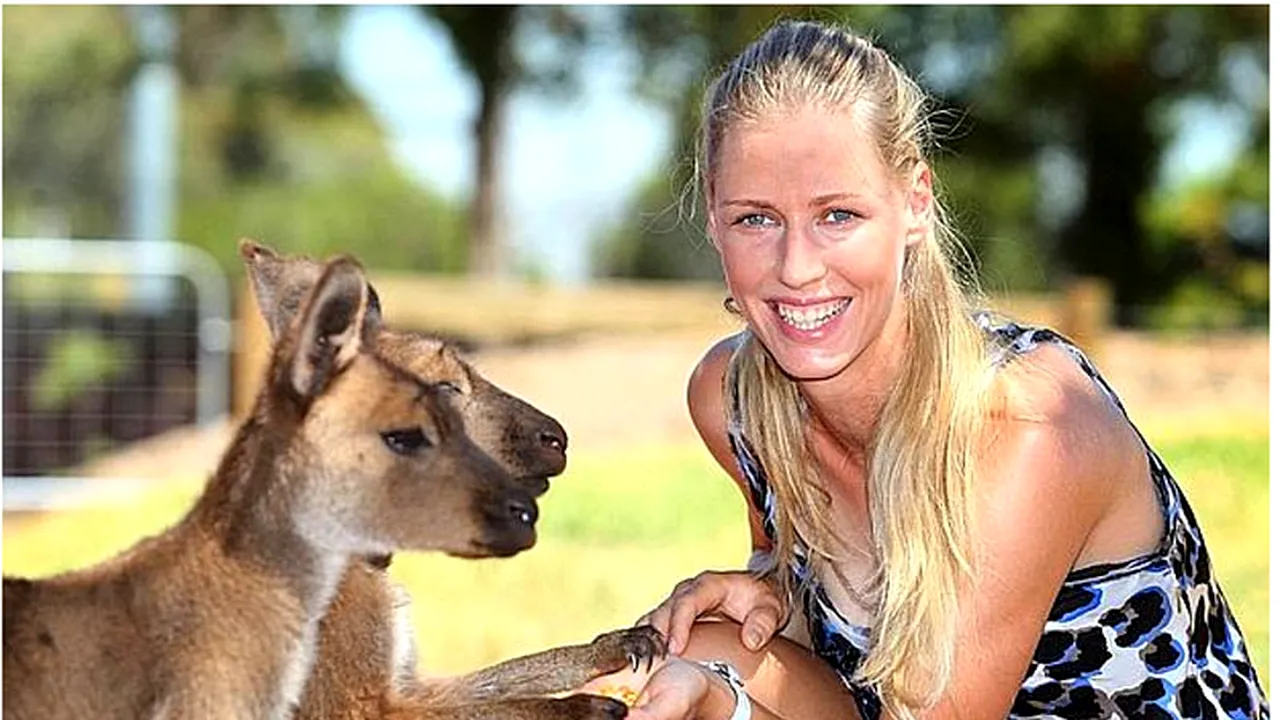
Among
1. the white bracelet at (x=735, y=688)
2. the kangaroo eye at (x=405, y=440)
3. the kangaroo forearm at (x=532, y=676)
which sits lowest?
the white bracelet at (x=735, y=688)

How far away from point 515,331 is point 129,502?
4.63m

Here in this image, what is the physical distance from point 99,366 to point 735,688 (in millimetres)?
9667

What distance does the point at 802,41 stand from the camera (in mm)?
3385

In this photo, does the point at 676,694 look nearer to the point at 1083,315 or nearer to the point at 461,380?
the point at 461,380

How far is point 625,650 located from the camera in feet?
10.8

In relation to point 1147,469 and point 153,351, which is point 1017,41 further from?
point 1147,469

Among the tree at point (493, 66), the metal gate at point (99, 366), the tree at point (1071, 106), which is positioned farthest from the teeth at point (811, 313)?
the tree at point (493, 66)

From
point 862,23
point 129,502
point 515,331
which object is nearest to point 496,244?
point 515,331

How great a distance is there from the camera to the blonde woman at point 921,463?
3270 mm

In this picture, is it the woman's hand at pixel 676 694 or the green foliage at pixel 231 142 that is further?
the green foliage at pixel 231 142

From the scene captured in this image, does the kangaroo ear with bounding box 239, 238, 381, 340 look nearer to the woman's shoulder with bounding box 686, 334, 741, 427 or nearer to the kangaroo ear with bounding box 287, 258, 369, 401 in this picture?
the kangaroo ear with bounding box 287, 258, 369, 401

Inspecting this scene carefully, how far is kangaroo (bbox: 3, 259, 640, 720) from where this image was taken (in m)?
2.36

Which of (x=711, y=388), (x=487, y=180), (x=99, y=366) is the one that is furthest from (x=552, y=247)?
(x=711, y=388)

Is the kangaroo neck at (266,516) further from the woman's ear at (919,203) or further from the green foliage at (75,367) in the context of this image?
the green foliage at (75,367)
